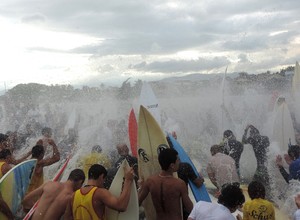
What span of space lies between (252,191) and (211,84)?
99.9 feet

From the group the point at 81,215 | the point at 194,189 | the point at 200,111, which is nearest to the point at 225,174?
the point at 194,189

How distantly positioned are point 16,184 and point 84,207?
65.3 inches

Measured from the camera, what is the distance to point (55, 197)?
4.40 m

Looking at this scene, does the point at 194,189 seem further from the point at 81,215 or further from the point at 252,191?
the point at 81,215

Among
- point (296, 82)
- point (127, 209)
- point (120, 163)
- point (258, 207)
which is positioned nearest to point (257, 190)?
point (258, 207)

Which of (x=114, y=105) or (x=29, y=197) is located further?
(x=114, y=105)

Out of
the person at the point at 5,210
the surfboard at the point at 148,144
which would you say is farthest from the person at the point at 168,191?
the person at the point at 5,210

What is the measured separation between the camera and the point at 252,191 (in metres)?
4.21

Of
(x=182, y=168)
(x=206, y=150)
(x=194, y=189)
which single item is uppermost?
(x=182, y=168)

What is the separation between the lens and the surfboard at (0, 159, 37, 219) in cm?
513

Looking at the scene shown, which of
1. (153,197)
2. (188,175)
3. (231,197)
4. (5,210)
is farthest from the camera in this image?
(5,210)

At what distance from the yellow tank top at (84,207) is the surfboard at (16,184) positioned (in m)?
1.50

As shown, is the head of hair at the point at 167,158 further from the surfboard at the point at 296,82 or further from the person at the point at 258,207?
the surfboard at the point at 296,82

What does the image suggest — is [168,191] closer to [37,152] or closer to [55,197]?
[55,197]
